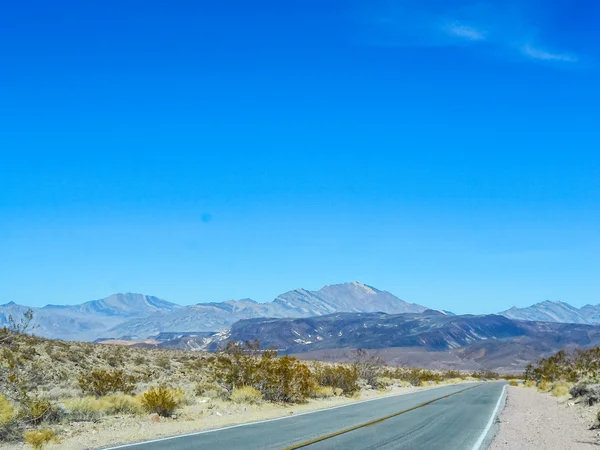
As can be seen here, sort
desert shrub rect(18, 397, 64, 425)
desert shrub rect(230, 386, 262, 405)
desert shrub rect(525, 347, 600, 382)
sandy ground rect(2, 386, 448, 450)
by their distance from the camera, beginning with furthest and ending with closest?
desert shrub rect(525, 347, 600, 382) < desert shrub rect(230, 386, 262, 405) < desert shrub rect(18, 397, 64, 425) < sandy ground rect(2, 386, 448, 450)

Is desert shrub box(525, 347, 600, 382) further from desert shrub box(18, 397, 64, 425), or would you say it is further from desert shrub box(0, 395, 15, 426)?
desert shrub box(0, 395, 15, 426)

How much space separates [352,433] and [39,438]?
816 centimetres

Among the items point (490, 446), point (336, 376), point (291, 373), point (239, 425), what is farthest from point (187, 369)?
point (490, 446)

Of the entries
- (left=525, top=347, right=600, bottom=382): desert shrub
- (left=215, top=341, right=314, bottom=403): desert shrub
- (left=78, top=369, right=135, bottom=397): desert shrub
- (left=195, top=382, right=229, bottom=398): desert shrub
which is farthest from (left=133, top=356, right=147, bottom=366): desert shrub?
(left=525, top=347, right=600, bottom=382): desert shrub

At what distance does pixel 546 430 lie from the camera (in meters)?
18.8

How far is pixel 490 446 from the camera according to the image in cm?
1444

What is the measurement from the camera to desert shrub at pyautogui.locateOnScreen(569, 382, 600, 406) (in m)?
27.1

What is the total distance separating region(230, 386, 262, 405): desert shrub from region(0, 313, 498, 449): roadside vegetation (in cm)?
4

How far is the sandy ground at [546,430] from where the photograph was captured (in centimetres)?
1514

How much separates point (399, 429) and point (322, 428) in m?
2.42

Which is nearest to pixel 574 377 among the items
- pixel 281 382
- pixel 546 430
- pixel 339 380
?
pixel 339 380

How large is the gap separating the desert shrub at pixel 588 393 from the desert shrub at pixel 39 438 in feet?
80.9

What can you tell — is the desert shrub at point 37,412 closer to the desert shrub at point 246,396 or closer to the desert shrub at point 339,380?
the desert shrub at point 246,396

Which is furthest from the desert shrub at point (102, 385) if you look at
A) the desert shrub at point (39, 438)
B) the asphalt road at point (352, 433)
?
the desert shrub at point (39, 438)
